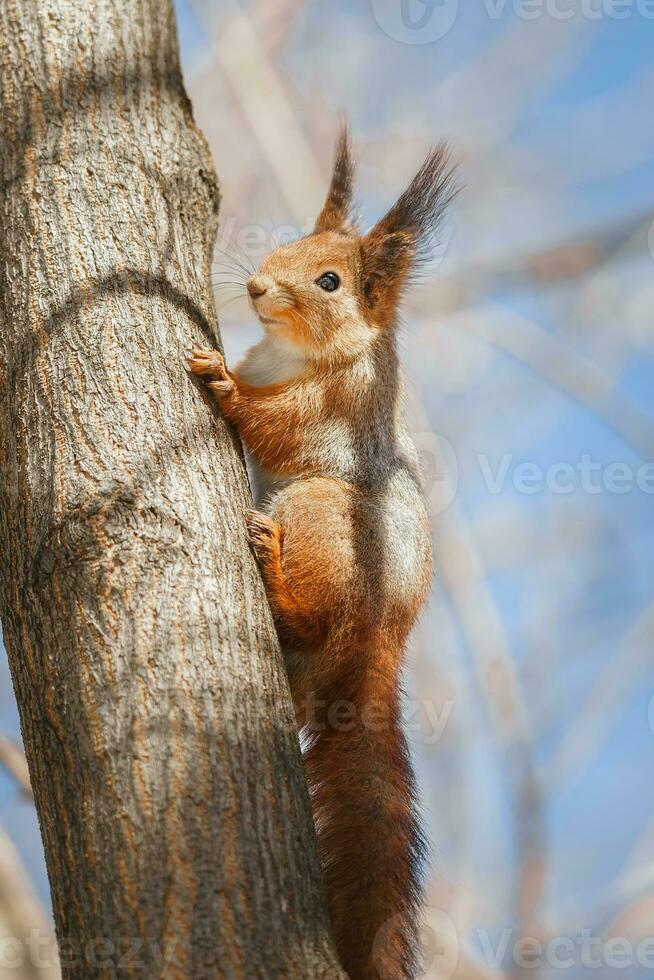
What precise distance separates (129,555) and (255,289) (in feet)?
6.06

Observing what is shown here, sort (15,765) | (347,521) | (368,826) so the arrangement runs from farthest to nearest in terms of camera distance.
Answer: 1. (15,765)
2. (347,521)
3. (368,826)

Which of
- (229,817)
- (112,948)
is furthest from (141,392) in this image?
(112,948)

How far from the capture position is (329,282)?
3930 millimetres

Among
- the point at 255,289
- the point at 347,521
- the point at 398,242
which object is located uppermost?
the point at 398,242

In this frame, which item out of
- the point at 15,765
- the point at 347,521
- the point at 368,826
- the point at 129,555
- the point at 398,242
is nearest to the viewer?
the point at 129,555

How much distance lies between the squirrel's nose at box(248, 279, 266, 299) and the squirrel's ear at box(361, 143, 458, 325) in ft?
1.47

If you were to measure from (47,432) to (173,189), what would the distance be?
35.0 inches

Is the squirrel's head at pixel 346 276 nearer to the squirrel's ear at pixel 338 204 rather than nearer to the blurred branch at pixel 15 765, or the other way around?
the squirrel's ear at pixel 338 204

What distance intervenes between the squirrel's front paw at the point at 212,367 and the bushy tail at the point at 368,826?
961mm

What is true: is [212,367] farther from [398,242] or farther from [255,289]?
[398,242]

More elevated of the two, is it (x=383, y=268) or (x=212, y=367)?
(x=383, y=268)

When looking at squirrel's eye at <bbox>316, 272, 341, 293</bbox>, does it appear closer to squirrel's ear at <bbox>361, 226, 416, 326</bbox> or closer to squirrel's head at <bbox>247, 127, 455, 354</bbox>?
squirrel's head at <bbox>247, 127, 455, 354</bbox>

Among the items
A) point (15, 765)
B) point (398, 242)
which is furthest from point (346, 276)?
point (15, 765)

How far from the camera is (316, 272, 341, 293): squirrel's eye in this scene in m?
3.92
